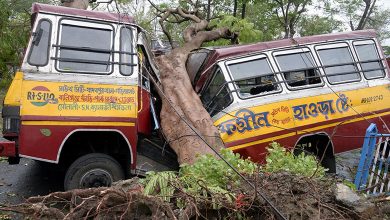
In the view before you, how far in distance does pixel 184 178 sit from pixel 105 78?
212cm

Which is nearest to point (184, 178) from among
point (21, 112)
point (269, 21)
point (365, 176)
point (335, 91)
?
point (21, 112)

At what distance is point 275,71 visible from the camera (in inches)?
247

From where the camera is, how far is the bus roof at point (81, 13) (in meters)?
4.91

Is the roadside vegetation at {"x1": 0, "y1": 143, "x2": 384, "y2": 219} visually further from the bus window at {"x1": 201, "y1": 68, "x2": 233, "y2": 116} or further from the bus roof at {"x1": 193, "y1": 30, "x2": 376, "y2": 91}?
the bus roof at {"x1": 193, "y1": 30, "x2": 376, "y2": 91}

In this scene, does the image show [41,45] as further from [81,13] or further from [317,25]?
[317,25]

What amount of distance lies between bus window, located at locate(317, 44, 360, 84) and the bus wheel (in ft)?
13.1

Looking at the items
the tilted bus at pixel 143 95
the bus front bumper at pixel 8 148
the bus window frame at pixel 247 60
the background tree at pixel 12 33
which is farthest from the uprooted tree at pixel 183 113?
the background tree at pixel 12 33

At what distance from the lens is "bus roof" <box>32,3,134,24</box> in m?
4.91

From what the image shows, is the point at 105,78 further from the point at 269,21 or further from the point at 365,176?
the point at 269,21

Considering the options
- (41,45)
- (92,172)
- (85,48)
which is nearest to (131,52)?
(85,48)

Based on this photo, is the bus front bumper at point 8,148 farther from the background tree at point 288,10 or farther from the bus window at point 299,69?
the background tree at point 288,10

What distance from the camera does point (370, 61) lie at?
Result: 7008mm

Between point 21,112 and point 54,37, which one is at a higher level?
point 54,37

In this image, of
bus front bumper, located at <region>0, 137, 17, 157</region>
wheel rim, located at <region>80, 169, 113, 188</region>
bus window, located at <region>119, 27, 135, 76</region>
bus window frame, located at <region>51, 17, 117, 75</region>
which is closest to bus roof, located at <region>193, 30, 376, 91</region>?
bus window, located at <region>119, 27, 135, 76</region>
